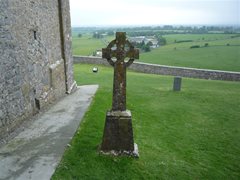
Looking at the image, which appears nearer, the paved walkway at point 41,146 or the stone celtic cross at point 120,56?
the paved walkway at point 41,146

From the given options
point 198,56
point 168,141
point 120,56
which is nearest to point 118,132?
point 120,56

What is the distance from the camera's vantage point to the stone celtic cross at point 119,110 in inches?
287

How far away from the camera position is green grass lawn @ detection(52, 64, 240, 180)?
696cm

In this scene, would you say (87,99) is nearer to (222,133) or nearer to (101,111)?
(101,111)

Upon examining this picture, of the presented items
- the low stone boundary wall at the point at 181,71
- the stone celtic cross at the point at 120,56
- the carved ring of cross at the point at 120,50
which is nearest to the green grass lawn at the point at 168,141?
the stone celtic cross at the point at 120,56

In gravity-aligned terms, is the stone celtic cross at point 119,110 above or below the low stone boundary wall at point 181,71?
above

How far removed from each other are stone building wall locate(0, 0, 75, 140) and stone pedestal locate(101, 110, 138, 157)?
3.35 m

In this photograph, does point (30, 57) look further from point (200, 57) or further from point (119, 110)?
point (200, 57)

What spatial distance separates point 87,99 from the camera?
44.7 ft

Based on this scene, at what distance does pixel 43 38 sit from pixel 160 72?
19.0 m

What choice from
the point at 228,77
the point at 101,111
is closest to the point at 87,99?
the point at 101,111

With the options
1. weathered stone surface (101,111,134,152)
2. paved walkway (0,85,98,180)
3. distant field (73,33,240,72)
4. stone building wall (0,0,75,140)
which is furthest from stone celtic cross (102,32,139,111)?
distant field (73,33,240,72)

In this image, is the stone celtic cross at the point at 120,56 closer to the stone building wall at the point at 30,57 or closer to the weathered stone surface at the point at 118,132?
the weathered stone surface at the point at 118,132

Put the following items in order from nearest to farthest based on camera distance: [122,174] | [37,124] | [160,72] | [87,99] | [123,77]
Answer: [122,174]
[123,77]
[37,124]
[87,99]
[160,72]
